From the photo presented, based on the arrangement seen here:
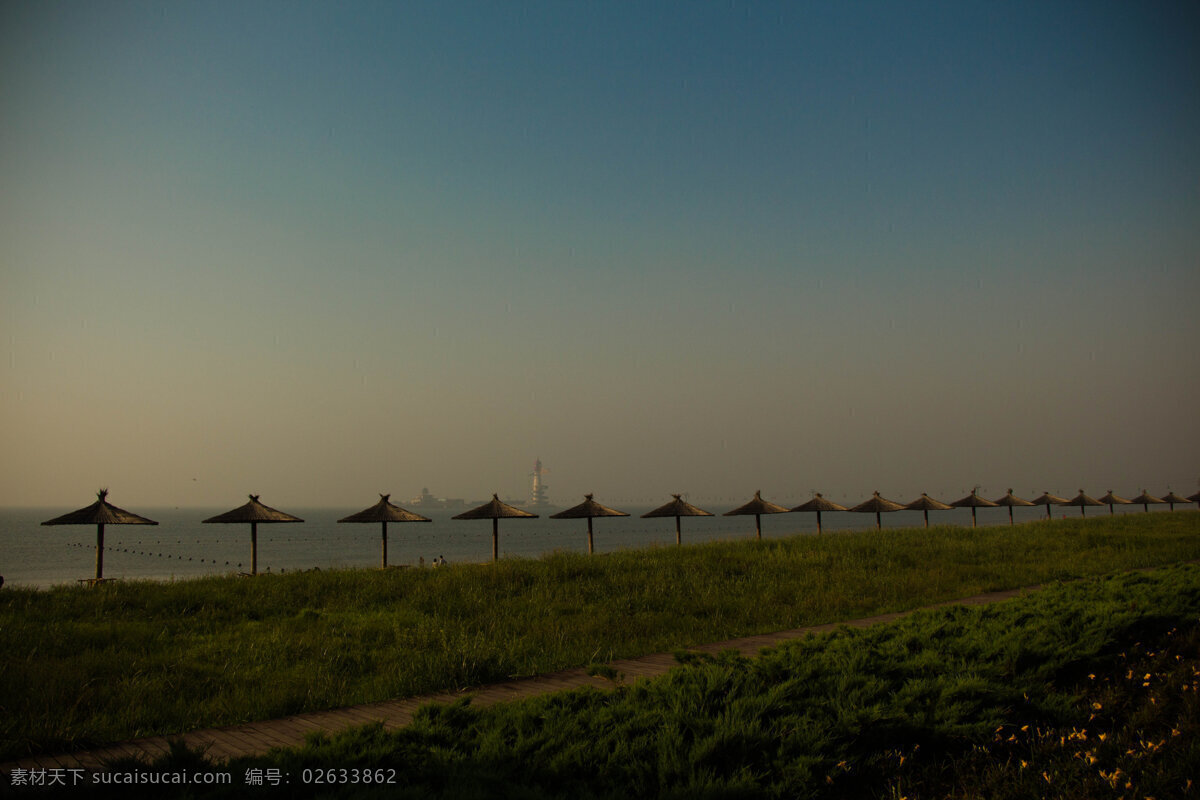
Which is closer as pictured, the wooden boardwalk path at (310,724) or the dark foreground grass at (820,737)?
the dark foreground grass at (820,737)

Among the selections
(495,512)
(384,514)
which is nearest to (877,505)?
(495,512)

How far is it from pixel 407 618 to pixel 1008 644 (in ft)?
29.4

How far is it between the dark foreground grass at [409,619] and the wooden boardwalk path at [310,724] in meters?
0.28

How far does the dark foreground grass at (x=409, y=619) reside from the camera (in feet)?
24.4

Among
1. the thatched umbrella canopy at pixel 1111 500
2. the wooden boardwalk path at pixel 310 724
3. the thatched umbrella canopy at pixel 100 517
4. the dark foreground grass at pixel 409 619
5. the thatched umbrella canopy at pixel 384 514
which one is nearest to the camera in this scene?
the wooden boardwalk path at pixel 310 724

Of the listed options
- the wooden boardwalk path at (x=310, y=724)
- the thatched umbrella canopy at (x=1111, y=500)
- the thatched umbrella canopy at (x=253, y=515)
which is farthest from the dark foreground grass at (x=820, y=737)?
the thatched umbrella canopy at (x=1111, y=500)

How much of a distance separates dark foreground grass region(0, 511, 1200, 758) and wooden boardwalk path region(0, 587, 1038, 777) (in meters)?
0.28

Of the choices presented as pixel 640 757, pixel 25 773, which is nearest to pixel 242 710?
pixel 25 773

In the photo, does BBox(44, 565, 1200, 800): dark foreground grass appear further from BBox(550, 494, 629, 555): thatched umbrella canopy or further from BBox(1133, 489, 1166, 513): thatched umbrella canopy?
BBox(1133, 489, 1166, 513): thatched umbrella canopy

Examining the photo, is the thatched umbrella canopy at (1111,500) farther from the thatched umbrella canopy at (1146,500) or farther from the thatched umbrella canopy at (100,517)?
the thatched umbrella canopy at (100,517)

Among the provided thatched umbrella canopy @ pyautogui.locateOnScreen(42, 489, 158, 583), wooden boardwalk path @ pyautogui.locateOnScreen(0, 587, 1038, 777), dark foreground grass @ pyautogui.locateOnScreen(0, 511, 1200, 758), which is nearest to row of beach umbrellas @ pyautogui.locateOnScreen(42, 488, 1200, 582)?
thatched umbrella canopy @ pyautogui.locateOnScreen(42, 489, 158, 583)

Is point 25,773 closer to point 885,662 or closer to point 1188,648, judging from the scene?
point 885,662

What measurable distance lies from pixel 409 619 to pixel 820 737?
8.31 metres

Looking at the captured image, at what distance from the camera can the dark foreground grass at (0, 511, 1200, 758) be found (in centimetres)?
745
